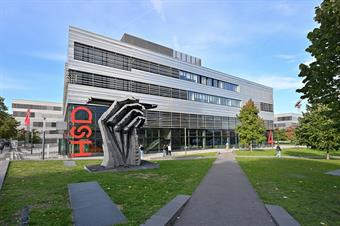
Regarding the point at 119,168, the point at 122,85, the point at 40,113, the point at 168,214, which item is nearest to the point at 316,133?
the point at 119,168

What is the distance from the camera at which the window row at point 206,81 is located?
147 feet

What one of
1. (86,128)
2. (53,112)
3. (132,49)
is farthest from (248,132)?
(53,112)

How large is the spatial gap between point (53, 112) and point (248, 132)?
74152 millimetres

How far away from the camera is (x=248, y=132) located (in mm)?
39438

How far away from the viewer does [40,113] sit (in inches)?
2923

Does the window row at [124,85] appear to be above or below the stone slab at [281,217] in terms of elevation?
above

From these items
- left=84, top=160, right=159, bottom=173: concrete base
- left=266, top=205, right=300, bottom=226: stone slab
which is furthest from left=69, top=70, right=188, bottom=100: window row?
left=266, top=205, right=300, bottom=226: stone slab

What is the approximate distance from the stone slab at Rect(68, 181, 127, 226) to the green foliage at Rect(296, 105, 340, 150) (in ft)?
71.9

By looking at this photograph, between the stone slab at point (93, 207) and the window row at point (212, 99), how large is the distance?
36842mm

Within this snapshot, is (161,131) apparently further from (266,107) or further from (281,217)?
(266,107)

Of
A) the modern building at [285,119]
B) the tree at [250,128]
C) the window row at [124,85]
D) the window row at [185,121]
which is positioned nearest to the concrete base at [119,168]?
A: the window row at [124,85]

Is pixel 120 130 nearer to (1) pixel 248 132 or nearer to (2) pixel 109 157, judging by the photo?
(2) pixel 109 157

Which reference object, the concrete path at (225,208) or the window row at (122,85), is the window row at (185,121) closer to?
the window row at (122,85)

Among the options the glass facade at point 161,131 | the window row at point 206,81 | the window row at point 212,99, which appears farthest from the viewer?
the window row at point 212,99
